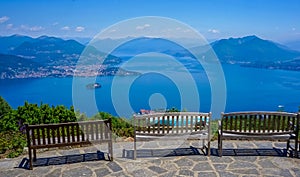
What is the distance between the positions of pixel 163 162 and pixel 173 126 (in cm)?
65

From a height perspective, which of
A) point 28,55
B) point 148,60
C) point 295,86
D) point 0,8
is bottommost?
point 295,86

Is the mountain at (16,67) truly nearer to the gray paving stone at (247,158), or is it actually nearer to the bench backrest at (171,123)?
the bench backrest at (171,123)

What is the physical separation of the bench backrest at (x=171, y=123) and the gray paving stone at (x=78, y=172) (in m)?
1.02

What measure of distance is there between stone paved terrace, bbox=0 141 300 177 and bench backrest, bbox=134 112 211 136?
1.49 feet

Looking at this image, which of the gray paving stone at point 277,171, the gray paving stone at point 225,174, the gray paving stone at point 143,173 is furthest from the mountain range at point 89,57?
the gray paving stone at point 277,171

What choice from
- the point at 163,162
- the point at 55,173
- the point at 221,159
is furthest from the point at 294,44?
the point at 55,173

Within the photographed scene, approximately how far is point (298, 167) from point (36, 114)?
6010mm

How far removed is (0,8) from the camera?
87188mm

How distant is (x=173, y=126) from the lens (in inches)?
184

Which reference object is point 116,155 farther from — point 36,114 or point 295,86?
point 295,86

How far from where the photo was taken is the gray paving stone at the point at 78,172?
4.04 meters

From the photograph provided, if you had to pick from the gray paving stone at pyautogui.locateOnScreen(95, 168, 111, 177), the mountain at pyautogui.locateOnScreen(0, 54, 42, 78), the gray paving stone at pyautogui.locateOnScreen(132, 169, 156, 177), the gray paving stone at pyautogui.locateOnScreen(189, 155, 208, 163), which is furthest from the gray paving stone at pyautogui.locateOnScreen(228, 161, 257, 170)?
the mountain at pyautogui.locateOnScreen(0, 54, 42, 78)

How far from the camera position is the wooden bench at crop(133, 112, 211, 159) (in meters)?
4.59

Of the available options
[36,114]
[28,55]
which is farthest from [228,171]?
[28,55]
